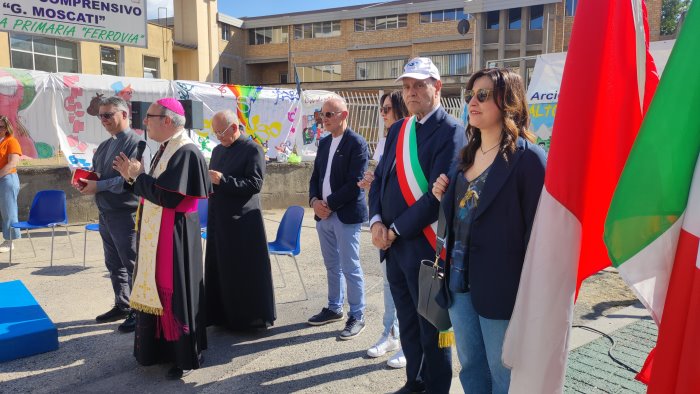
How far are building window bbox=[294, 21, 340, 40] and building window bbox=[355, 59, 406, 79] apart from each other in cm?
327

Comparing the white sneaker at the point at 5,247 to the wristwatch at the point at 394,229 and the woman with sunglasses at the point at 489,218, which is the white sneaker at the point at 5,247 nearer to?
the wristwatch at the point at 394,229

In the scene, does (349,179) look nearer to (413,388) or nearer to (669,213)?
(413,388)

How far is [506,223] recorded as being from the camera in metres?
2.17

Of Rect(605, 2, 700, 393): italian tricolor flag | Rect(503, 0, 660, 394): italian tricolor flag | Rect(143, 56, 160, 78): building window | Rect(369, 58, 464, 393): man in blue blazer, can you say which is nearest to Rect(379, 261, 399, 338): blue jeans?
Rect(369, 58, 464, 393): man in blue blazer

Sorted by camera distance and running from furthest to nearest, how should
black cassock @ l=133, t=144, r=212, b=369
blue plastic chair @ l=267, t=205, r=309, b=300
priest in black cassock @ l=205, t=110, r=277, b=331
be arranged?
1. blue plastic chair @ l=267, t=205, r=309, b=300
2. priest in black cassock @ l=205, t=110, r=277, b=331
3. black cassock @ l=133, t=144, r=212, b=369

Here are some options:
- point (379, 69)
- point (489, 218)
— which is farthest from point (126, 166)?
point (379, 69)

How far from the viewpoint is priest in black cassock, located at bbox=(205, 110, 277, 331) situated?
14.0 ft

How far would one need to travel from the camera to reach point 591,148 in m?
1.87

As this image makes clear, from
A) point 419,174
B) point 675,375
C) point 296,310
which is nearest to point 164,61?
point 296,310

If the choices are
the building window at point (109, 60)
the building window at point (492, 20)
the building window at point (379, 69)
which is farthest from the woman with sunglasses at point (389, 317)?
the building window at point (379, 69)

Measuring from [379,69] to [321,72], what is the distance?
4.73m

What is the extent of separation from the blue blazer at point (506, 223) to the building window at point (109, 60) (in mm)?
24362

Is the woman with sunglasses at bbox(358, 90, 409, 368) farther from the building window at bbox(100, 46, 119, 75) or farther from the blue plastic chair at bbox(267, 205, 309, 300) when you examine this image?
the building window at bbox(100, 46, 119, 75)

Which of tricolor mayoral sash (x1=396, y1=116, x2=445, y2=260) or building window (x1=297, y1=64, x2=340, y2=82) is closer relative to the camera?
tricolor mayoral sash (x1=396, y1=116, x2=445, y2=260)
